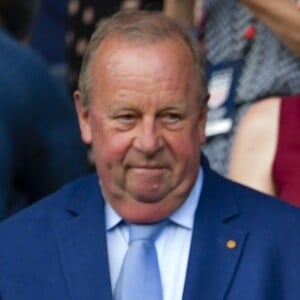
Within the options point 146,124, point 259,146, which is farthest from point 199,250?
point 259,146

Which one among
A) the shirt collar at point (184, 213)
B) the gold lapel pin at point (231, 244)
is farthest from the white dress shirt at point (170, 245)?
the gold lapel pin at point (231, 244)

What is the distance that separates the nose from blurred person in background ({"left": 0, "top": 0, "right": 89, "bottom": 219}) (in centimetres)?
110

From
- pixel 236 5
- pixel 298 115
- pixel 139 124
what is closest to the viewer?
pixel 139 124

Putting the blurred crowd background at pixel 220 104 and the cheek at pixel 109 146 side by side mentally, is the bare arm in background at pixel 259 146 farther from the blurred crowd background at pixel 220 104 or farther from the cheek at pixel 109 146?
the cheek at pixel 109 146

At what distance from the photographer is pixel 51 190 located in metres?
5.89

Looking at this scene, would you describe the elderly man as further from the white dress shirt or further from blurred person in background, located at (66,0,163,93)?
blurred person in background, located at (66,0,163,93)

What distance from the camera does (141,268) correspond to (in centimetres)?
468

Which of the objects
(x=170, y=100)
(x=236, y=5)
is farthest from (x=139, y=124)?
(x=236, y=5)

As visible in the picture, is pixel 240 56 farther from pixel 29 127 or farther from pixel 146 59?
pixel 146 59

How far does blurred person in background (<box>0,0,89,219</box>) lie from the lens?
5.62 meters

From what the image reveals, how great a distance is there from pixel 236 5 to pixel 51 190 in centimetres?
85

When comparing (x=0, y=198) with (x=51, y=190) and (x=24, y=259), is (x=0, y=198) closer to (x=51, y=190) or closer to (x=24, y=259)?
(x=51, y=190)

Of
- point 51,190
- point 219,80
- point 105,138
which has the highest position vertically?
point 105,138

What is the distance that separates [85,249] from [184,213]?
28cm
